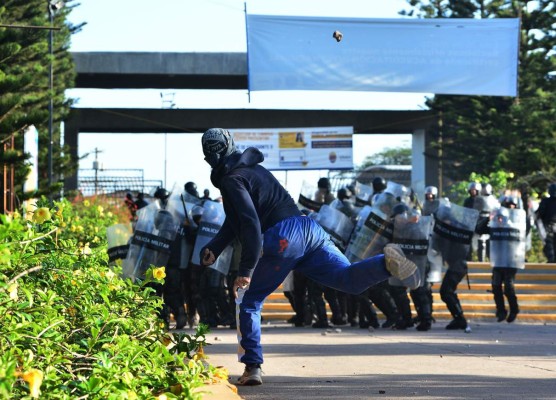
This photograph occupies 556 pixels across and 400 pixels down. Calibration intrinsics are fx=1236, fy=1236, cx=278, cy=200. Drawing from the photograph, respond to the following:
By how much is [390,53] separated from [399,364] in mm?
19362

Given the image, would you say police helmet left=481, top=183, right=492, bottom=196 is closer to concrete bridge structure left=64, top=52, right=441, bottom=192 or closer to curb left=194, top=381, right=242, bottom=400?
curb left=194, top=381, right=242, bottom=400

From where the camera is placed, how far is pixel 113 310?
6738 millimetres

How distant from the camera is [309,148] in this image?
122 ft

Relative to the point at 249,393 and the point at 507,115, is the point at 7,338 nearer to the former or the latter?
the point at 249,393

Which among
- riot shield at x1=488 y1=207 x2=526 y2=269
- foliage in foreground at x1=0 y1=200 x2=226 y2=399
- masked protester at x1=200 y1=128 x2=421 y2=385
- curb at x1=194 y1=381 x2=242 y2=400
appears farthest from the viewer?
riot shield at x1=488 y1=207 x2=526 y2=269

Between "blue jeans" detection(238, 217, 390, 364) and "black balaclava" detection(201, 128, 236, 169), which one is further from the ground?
"black balaclava" detection(201, 128, 236, 169)

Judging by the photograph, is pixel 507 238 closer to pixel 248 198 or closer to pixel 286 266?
pixel 286 266

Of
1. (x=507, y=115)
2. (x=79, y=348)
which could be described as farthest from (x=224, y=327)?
(x=507, y=115)

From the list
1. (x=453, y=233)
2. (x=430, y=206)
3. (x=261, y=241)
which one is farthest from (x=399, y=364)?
(x=430, y=206)

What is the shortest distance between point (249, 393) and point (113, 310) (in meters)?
1.58

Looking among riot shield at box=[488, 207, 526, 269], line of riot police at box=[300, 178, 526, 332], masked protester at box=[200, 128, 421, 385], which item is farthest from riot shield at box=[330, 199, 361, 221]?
masked protester at box=[200, 128, 421, 385]

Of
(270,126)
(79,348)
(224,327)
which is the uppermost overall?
(270,126)

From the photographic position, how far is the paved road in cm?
808

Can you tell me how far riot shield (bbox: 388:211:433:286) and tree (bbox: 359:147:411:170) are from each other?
91.7 meters
